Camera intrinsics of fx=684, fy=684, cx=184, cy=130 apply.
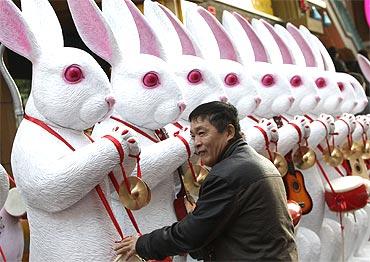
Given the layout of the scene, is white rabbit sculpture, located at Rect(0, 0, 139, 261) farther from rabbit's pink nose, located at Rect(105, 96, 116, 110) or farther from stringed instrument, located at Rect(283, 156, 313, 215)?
stringed instrument, located at Rect(283, 156, 313, 215)

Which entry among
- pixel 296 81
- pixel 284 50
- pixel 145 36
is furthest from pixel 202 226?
pixel 284 50

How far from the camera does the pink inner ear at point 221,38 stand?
2.69 m

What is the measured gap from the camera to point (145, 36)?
87.9 inches

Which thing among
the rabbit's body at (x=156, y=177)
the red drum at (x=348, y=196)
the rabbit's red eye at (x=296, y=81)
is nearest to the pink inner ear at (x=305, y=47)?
the rabbit's red eye at (x=296, y=81)

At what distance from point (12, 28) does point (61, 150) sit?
0.34 metres

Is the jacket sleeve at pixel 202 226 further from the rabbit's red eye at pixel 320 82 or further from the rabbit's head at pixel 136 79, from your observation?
the rabbit's red eye at pixel 320 82

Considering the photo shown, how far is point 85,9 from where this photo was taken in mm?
1960

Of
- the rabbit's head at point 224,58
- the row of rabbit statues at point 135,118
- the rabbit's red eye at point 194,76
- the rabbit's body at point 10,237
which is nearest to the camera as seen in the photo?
the row of rabbit statues at point 135,118

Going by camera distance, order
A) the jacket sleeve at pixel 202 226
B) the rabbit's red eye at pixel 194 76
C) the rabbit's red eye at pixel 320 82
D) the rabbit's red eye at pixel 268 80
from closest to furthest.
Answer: the jacket sleeve at pixel 202 226 < the rabbit's red eye at pixel 194 76 < the rabbit's red eye at pixel 268 80 < the rabbit's red eye at pixel 320 82

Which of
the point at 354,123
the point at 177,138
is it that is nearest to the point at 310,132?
the point at 354,123

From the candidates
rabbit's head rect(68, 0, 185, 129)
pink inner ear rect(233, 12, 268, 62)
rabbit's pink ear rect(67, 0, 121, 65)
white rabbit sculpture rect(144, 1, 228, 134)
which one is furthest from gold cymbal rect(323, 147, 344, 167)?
rabbit's pink ear rect(67, 0, 121, 65)

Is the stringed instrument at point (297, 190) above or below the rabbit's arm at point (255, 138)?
below

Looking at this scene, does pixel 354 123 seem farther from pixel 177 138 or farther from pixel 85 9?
pixel 85 9

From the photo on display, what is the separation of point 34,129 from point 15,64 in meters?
1.11
